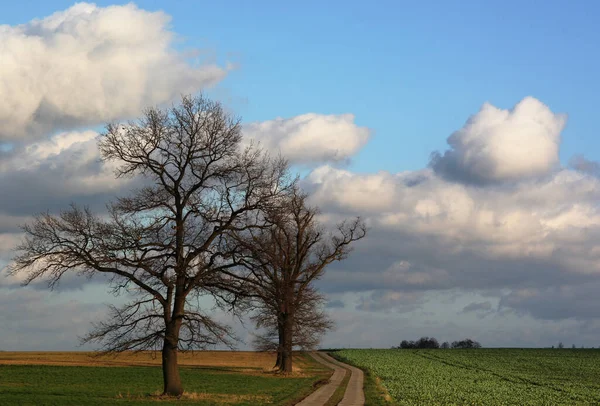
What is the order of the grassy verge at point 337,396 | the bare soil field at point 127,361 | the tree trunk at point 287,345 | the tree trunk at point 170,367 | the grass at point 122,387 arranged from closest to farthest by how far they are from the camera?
1. the grass at point 122,387
2. the tree trunk at point 170,367
3. the grassy verge at point 337,396
4. the tree trunk at point 287,345
5. the bare soil field at point 127,361

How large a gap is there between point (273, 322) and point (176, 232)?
32.4 m

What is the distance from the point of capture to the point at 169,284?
33.8m

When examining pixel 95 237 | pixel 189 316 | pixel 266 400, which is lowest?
pixel 266 400

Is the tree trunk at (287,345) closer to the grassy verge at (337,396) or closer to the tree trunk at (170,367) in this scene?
the grassy verge at (337,396)

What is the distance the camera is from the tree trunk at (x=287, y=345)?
201 feet

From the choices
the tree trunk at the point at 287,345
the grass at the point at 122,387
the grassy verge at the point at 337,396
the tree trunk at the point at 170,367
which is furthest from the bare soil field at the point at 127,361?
the tree trunk at the point at 170,367

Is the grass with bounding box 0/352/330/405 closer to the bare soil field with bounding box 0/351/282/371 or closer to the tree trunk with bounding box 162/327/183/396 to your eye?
the tree trunk with bounding box 162/327/183/396

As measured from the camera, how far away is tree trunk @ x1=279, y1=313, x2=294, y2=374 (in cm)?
6119

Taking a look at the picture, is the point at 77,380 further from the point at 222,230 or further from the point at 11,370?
the point at 222,230

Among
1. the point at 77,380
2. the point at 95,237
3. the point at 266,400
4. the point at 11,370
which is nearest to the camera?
the point at 95,237

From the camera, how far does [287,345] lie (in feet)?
201

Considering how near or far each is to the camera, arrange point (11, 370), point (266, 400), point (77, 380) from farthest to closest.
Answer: point (11, 370)
point (77, 380)
point (266, 400)

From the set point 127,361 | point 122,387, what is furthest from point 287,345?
point 127,361

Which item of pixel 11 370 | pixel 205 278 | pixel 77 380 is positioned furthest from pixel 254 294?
pixel 11 370
